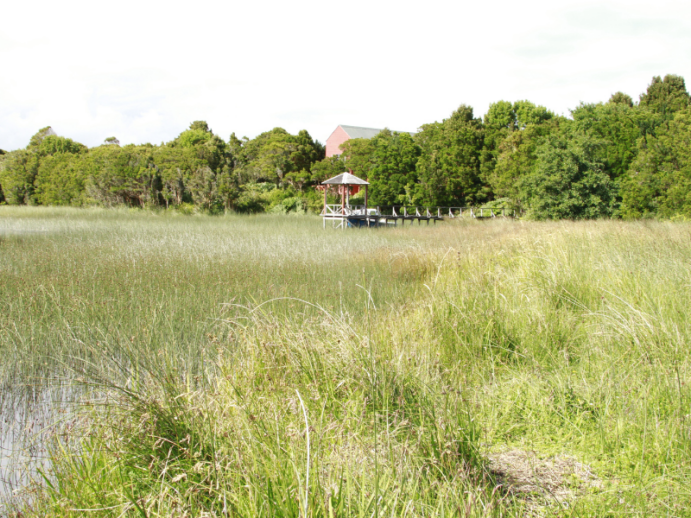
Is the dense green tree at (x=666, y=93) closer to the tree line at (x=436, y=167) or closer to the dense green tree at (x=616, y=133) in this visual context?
the tree line at (x=436, y=167)

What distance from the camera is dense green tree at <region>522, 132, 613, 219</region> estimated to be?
18.2 metres

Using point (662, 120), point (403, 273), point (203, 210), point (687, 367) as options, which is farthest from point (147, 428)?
point (662, 120)

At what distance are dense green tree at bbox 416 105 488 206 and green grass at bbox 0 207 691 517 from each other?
2379cm

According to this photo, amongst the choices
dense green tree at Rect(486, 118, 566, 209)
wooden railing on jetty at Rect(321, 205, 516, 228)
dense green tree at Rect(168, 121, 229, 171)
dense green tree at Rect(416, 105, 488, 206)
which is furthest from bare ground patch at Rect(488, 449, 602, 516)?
dense green tree at Rect(416, 105, 488, 206)

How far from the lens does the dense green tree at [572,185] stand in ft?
59.7

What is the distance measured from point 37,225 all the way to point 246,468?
18277mm

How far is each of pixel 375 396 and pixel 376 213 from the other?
2142 cm

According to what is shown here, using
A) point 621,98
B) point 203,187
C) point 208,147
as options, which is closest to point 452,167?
point 208,147

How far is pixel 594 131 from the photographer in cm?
2486

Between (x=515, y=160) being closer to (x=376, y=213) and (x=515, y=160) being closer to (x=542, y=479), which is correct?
(x=376, y=213)

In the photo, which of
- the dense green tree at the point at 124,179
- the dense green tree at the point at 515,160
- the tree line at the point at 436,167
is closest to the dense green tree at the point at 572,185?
the tree line at the point at 436,167

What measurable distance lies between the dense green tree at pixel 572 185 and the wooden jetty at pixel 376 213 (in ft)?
25.5

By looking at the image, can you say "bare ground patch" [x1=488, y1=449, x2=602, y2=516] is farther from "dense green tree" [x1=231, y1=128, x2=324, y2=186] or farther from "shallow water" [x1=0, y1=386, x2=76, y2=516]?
"dense green tree" [x1=231, y1=128, x2=324, y2=186]

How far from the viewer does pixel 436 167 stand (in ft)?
97.5
